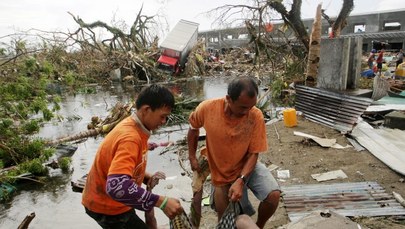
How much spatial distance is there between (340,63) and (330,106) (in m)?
1.16

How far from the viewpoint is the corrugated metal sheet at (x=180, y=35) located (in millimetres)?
18328

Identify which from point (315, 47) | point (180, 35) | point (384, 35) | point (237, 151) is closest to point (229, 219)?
point (237, 151)

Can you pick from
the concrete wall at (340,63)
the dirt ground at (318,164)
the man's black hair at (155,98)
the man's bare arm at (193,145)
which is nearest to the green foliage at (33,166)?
the dirt ground at (318,164)

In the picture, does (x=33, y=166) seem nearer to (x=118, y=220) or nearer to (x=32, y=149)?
(x=32, y=149)

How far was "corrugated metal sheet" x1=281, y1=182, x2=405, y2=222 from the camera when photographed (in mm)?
3428

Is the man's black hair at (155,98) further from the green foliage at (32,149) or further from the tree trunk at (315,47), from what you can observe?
the tree trunk at (315,47)

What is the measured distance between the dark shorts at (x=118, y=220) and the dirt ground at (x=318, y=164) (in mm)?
1695

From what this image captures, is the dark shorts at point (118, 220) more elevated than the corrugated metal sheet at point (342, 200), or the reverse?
the dark shorts at point (118, 220)

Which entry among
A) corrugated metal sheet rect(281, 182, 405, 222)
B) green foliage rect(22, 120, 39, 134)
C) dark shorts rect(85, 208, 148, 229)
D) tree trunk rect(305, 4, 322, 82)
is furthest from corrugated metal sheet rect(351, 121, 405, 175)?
green foliage rect(22, 120, 39, 134)

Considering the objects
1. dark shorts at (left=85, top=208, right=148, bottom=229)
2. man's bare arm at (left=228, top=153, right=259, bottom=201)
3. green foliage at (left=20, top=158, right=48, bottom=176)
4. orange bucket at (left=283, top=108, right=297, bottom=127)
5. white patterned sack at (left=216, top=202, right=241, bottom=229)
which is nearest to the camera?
dark shorts at (left=85, top=208, right=148, bottom=229)

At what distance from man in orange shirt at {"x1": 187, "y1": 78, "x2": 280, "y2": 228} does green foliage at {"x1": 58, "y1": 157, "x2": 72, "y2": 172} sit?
3587 millimetres

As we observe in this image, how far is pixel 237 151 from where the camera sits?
274cm

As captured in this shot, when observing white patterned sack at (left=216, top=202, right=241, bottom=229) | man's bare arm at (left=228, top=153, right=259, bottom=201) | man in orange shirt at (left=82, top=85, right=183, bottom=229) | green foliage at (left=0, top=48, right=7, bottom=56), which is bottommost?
white patterned sack at (left=216, top=202, right=241, bottom=229)

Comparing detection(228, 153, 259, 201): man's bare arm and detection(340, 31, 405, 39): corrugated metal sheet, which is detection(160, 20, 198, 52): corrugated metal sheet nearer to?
detection(340, 31, 405, 39): corrugated metal sheet
